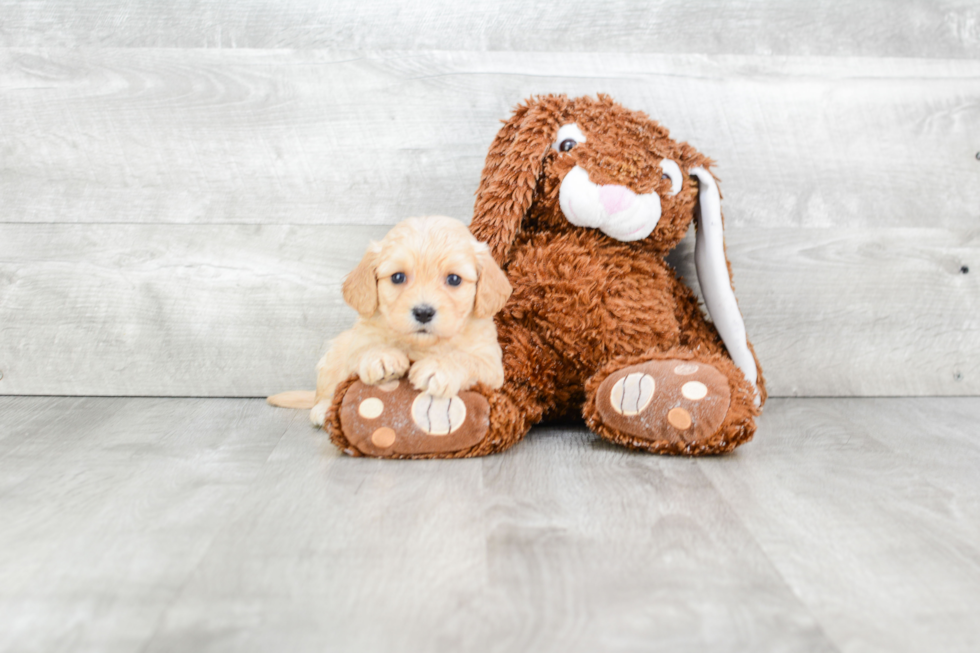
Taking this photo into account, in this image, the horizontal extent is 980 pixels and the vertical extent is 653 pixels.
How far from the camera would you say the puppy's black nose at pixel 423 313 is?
0.92m

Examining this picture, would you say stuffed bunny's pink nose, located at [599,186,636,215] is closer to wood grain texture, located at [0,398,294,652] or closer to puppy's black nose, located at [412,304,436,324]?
puppy's black nose, located at [412,304,436,324]

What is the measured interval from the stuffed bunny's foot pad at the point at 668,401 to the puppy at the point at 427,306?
0.17 meters

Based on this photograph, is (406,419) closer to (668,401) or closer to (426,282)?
(426,282)

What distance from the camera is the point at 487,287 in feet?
3.17

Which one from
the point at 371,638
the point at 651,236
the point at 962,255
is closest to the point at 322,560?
the point at 371,638

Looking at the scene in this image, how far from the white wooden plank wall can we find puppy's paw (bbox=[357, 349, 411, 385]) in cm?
43

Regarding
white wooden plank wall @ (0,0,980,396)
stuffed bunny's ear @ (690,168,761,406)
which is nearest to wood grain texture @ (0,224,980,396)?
white wooden plank wall @ (0,0,980,396)

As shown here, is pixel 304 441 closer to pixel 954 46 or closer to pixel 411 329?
pixel 411 329

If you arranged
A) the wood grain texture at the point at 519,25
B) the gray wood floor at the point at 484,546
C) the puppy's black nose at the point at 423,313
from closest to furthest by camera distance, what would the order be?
the gray wood floor at the point at 484,546 < the puppy's black nose at the point at 423,313 < the wood grain texture at the point at 519,25

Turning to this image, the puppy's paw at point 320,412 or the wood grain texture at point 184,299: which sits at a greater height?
the wood grain texture at point 184,299

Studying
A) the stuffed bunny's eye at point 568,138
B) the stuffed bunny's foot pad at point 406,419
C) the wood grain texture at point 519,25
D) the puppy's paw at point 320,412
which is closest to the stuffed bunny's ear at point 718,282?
the stuffed bunny's eye at point 568,138

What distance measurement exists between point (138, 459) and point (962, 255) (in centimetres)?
147

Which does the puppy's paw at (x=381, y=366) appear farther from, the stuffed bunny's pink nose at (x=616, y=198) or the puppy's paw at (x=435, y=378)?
the stuffed bunny's pink nose at (x=616, y=198)

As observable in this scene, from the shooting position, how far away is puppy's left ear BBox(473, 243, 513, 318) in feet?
3.17
